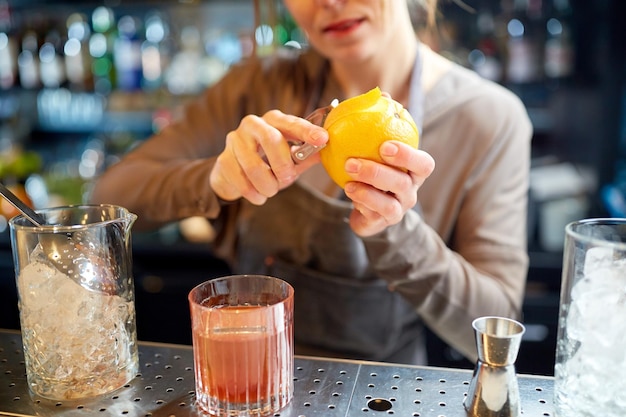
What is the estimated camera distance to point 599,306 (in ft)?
2.22

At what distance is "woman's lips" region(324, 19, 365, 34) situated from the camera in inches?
45.9

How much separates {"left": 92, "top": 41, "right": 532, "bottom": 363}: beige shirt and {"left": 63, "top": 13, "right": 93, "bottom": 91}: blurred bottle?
176 centimetres

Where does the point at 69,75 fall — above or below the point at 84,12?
below

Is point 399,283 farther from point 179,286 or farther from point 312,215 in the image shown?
point 179,286

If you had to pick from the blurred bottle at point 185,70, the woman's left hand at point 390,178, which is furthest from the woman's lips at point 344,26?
the blurred bottle at point 185,70

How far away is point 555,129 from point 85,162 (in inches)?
87.8

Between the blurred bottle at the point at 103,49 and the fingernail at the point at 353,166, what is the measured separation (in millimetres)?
2507

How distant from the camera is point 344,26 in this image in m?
A: 1.17

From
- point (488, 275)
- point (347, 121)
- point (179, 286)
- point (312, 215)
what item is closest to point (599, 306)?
point (347, 121)

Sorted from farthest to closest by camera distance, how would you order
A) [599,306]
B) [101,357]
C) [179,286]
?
[179,286] → [101,357] → [599,306]

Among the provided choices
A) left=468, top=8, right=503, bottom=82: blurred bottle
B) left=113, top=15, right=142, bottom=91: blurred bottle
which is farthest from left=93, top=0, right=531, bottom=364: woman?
left=113, top=15, right=142, bottom=91: blurred bottle

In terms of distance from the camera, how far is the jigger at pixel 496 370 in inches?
29.1

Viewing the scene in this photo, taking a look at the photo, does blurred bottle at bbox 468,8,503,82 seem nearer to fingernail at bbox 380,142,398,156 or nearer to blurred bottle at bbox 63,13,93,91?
blurred bottle at bbox 63,13,93,91

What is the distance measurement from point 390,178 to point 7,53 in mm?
2860
